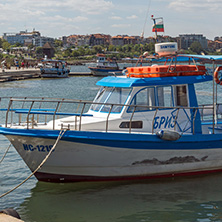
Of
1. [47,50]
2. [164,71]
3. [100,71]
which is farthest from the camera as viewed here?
[47,50]

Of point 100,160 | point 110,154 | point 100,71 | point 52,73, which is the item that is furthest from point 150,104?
point 100,71

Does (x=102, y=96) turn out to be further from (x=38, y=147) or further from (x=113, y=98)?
(x=38, y=147)

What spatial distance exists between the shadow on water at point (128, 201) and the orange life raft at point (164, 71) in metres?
3.12

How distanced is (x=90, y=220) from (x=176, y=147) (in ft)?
10.9

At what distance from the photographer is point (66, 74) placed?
7019 cm

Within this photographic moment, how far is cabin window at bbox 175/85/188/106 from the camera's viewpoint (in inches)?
492

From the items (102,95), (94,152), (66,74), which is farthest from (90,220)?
(66,74)

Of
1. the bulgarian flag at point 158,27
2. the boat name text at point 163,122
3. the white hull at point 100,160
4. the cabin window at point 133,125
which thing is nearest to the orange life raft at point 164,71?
the boat name text at point 163,122

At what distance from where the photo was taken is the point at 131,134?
1109 cm

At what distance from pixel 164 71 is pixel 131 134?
2445 mm

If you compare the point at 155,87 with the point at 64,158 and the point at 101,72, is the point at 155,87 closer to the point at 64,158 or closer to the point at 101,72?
the point at 64,158

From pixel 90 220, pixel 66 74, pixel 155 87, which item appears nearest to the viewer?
pixel 90 220

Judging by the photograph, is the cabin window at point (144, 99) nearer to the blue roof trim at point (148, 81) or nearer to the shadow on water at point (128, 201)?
the blue roof trim at point (148, 81)

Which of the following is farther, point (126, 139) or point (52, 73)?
point (52, 73)
